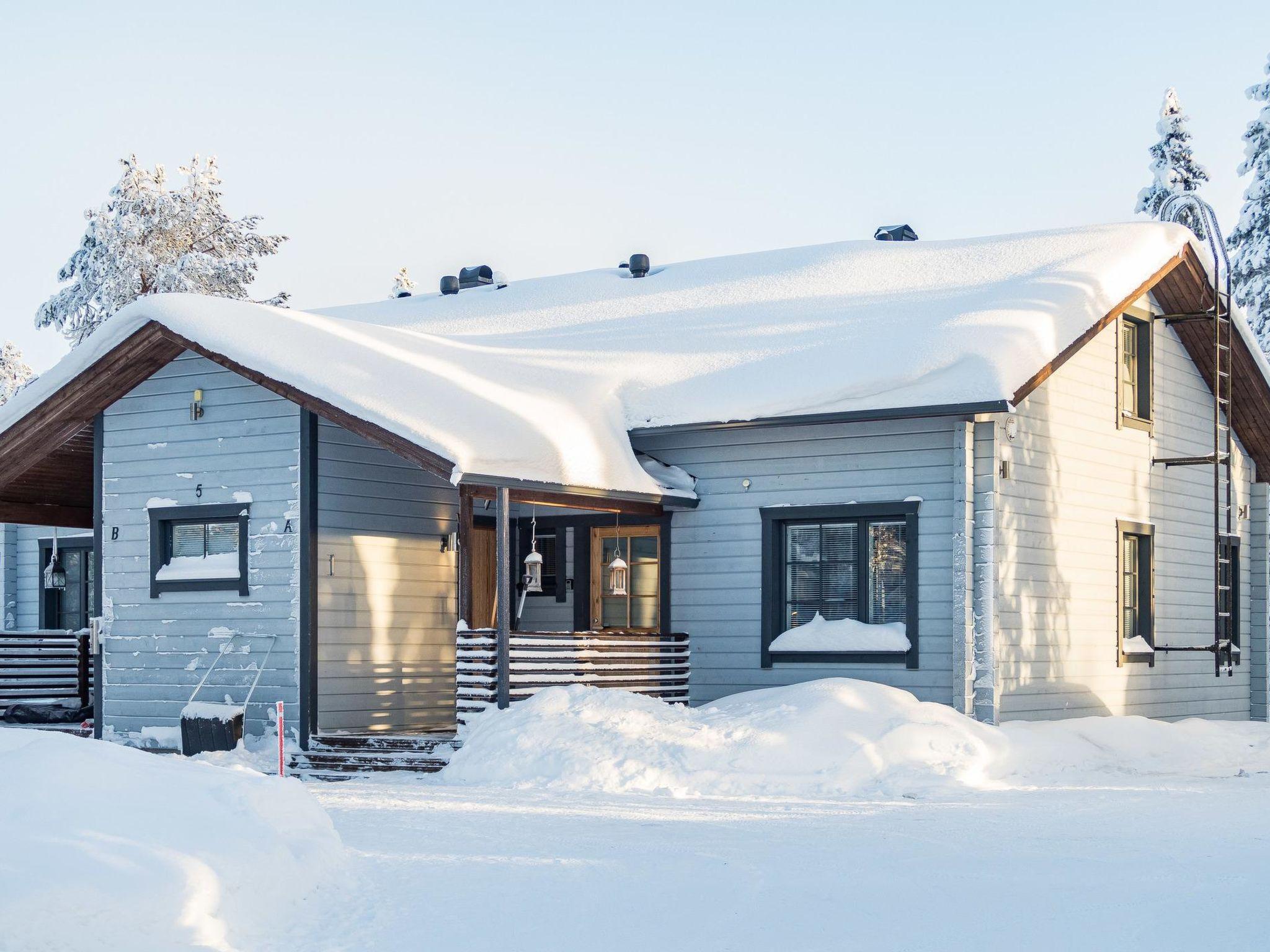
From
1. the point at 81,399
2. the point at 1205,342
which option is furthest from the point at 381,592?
the point at 1205,342

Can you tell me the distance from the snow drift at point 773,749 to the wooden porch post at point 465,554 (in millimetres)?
993

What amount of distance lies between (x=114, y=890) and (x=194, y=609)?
935 centimetres

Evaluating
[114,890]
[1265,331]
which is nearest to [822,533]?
[114,890]

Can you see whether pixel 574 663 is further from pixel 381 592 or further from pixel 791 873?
pixel 791 873

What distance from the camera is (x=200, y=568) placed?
16.0 metres

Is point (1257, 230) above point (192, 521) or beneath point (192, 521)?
above

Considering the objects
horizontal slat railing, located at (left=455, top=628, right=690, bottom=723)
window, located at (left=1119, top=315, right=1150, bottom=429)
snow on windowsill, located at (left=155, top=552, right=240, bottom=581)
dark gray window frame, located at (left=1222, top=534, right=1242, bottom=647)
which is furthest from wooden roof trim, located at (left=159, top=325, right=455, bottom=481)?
dark gray window frame, located at (left=1222, top=534, right=1242, bottom=647)

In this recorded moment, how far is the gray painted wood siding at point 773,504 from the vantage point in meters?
15.2

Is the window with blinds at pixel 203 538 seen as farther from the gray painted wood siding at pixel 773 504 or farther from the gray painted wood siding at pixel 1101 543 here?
the gray painted wood siding at pixel 1101 543

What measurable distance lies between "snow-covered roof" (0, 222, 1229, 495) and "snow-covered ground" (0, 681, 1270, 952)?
8.64ft

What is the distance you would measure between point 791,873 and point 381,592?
7.95m

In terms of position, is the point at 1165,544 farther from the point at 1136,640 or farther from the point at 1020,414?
the point at 1020,414

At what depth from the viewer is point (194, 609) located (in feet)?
52.3

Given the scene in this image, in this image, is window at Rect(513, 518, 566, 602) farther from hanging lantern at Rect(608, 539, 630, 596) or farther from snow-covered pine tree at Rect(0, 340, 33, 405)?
snow-covered pine tree at Rect(0, 340, 33, 405)
